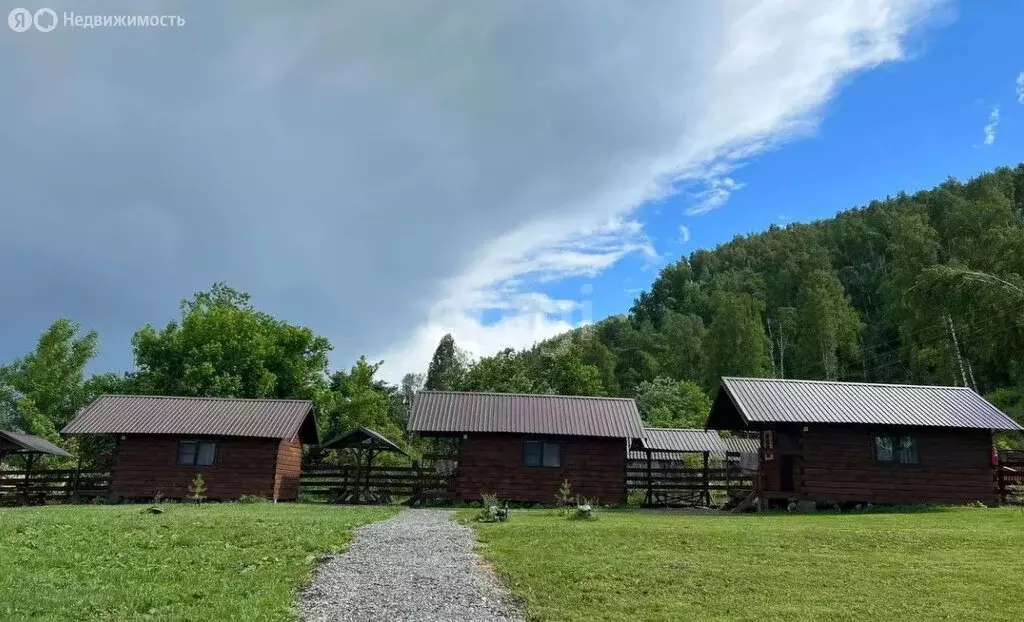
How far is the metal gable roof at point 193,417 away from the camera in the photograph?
2575 centimetres

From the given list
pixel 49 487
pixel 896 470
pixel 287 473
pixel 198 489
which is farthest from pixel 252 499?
pixel 896 470

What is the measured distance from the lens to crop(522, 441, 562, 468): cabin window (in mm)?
24969

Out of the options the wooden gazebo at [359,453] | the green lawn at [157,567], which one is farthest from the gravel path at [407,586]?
the wooden gazebo at [359,453]

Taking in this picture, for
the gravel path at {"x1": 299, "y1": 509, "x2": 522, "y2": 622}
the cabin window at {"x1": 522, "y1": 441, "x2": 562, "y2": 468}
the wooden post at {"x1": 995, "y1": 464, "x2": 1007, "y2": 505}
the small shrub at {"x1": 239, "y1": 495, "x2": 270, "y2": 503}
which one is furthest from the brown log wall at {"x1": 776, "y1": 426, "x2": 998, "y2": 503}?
the small shrub at {"x1": 239, "y1": 495, "x2": 270, "y2": 503}

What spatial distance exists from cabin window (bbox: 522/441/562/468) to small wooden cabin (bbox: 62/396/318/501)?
29.3ft

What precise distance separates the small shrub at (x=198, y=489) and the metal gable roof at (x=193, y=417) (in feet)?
5.72

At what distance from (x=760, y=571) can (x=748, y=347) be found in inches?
2089

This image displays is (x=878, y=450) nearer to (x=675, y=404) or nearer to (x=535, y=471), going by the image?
(x=535, y=471)

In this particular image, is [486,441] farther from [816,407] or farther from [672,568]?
[672,568]

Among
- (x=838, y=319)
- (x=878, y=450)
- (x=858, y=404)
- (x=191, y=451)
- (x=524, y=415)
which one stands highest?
(x=838, y=319)

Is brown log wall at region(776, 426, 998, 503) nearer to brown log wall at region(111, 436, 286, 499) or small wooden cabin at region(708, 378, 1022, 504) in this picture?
small wooden cabin at region(708, 378, 1022, 504)

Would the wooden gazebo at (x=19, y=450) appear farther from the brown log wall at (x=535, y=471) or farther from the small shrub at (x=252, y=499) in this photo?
the brown log wall at (x=535, y=471)

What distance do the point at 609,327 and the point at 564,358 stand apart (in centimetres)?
4847

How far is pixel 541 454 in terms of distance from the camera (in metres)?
25.0
